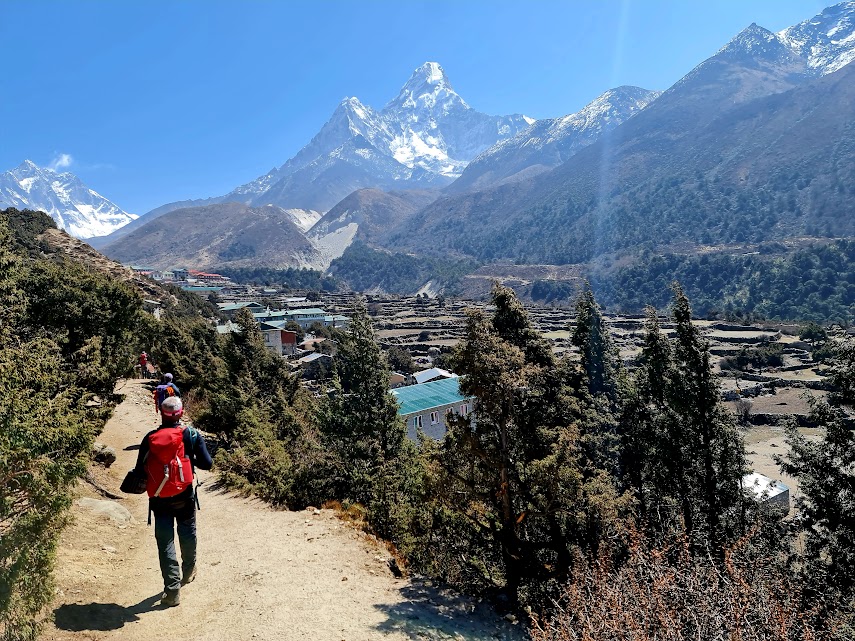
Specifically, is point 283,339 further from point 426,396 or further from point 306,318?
point 426,396

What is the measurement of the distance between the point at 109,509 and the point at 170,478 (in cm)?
551

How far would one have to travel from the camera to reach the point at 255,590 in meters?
6.19

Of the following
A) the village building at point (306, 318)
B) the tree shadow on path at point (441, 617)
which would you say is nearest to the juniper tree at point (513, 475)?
the tree shadow on path at point (441, 617)

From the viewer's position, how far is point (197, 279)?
16325cm

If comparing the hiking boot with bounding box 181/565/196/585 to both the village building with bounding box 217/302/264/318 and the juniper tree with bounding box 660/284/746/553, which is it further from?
the village building with bounding box 217/302/264/318

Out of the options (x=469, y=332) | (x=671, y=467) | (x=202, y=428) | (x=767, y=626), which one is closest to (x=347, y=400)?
(x=202, y=428)

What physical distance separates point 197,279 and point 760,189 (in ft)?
669

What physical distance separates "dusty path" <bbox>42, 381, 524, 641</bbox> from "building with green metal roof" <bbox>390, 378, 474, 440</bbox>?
2461 cm

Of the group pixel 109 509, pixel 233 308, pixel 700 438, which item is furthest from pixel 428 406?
pixel 233 308

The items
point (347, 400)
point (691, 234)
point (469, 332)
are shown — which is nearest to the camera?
point (469, 332)

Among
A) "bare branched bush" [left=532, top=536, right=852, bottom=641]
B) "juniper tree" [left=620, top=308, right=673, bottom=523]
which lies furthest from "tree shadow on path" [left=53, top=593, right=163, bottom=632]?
"juniper tree" [left=620, top=308, right=673, bottom=523]

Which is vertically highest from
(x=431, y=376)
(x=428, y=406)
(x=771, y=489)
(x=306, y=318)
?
(x=306, y=318)

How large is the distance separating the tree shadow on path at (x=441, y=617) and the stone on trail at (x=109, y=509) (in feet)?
17.6

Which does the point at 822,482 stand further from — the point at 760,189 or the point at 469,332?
the point at 760,189
